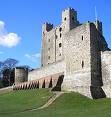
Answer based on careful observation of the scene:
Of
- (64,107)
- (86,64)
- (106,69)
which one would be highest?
(86,64)

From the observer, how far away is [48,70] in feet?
208

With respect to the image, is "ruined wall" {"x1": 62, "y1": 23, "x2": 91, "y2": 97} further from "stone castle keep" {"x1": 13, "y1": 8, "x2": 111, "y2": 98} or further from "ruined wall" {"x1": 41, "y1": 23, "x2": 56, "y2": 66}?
"ruined wall" {"x1": 41, "y1": 23, "x2": 56, "y2": 66}

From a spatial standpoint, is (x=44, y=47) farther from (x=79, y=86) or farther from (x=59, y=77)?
(x=79, y=86)

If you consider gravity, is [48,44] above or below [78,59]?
above

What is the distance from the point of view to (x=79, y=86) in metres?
45.4

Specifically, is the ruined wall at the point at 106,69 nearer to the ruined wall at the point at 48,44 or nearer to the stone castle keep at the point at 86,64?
the stone castle keep at the point at 86,64

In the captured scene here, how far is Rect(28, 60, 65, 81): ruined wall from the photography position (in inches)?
2275

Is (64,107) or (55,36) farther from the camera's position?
(55,36)

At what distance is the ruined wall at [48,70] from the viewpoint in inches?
2275

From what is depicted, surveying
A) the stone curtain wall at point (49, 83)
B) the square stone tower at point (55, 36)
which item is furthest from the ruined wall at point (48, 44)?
the stone curtain wall at point (49, 83)

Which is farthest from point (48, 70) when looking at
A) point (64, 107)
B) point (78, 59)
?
point (64, 107)

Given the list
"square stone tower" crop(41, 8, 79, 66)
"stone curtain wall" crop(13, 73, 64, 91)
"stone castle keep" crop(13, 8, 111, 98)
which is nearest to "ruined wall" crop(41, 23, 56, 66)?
"square stone tower" crop(41, 8, 79, 66)

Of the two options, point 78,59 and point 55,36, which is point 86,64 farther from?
point 55,36

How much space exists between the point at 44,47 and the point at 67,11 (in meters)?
14.5
